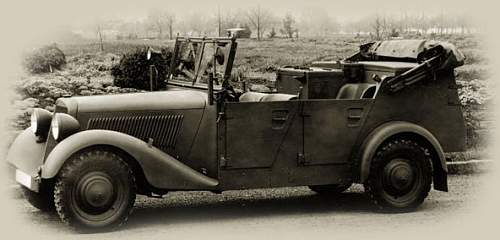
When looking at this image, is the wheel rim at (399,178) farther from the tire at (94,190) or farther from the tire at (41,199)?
the tire at (41,199)

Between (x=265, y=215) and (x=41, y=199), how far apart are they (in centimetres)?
236

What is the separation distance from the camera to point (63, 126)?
875 centimetres

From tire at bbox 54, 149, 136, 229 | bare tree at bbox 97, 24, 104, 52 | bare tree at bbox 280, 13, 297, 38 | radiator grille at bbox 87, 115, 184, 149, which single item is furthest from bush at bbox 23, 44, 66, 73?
tire at bbox 54, 149, 136, 229

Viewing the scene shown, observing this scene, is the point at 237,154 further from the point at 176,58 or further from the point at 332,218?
the point at 176,58

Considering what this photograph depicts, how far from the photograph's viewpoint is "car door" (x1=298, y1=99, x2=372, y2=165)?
9617 millimetres

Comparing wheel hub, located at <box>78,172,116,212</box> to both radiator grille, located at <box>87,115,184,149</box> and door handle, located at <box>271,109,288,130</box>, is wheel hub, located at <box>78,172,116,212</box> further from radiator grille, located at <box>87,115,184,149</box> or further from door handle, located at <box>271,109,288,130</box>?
door handle, located at <box>271,109,288,130</box>

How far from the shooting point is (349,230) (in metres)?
8.93

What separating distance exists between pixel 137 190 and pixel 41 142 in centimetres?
109

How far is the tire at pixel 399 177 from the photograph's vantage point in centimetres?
976

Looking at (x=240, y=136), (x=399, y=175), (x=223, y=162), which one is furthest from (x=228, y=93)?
(x=399, y=175)

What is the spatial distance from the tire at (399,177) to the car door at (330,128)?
0.36m

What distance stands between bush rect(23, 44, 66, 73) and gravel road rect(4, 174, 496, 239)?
6.45 m

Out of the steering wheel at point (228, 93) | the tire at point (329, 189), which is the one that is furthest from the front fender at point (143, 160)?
the tire at point (329, 189)

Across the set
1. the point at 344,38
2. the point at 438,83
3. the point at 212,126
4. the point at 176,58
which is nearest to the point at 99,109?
the point at 212,126
